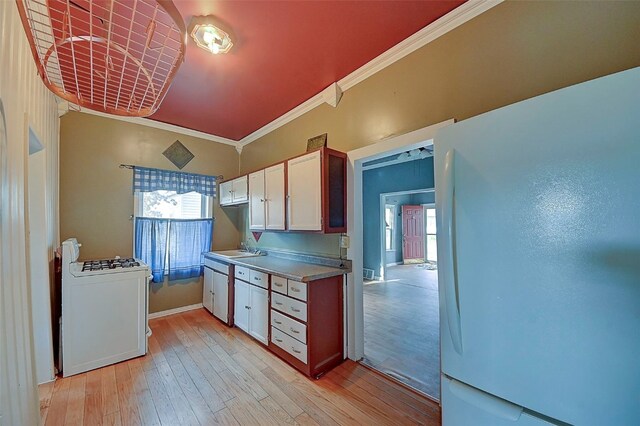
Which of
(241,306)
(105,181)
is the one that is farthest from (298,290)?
(105,181)

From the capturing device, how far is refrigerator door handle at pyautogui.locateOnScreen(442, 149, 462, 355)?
0.98 metres

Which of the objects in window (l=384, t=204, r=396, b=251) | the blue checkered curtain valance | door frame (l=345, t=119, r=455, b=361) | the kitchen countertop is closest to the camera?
the kitchen countertop

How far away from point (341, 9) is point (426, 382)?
2759 mm

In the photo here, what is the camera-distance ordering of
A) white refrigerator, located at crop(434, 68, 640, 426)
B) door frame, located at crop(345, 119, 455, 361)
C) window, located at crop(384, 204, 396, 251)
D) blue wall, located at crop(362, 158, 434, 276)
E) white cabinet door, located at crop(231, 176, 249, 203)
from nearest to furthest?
white refrigerator, located at crop(434, 68, 640, 426) → door frame, located at crop(345, 119, 455, 361) → white cabinet door, located at crop(231, 176, 249, 203) → blue wall, located at crop(362, 158, 434, 276) → window, located at crop(384, 204, 396, 251)

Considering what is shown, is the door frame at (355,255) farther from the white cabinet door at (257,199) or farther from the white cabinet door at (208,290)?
the white cabinet door at (208,290)

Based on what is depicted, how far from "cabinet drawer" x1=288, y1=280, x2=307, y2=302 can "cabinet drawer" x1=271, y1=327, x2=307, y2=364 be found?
0.39m

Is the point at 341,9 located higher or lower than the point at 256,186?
higher

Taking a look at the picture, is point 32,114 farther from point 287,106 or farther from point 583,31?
point 583,31

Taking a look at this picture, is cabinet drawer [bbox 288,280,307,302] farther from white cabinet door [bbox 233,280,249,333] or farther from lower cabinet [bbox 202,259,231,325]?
lower cabinet [bbox 202,259,231,325]

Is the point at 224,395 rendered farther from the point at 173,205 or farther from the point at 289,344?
the point at 173,205

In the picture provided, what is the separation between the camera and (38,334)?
79.6 inches

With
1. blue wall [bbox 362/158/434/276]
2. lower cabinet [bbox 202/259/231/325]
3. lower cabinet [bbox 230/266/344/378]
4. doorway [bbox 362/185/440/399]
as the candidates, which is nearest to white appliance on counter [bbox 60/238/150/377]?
lower cabinet [bbox 202/259/231/325]

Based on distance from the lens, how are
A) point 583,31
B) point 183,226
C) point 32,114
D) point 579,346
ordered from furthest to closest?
point 183,226 → point 32,114 → point 583,31 → point 579,346

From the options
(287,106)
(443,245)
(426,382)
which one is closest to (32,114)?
(287,106)
